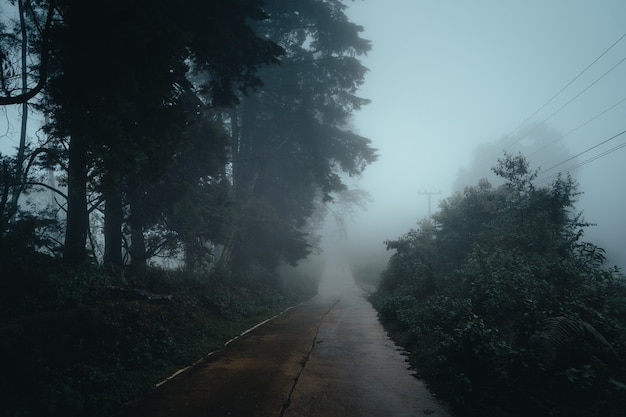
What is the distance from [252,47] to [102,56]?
10.7 feet

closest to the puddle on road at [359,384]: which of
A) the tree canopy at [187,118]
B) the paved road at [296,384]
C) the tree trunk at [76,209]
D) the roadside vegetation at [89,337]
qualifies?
the paved road at [296,384]

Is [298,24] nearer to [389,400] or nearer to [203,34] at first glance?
[203,34]

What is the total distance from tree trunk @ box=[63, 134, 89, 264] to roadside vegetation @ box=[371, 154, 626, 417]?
9254 mm

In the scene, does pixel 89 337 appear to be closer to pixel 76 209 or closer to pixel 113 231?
pixel 76 209

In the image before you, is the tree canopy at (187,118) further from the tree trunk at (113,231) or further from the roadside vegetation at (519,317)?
the roadside vegetation at (519,317)

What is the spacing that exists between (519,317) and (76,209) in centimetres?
1264

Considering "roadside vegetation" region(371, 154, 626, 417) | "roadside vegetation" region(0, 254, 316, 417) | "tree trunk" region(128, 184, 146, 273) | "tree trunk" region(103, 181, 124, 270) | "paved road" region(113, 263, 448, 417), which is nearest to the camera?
"roadside vegetation" region(371, 154, 626, 417)

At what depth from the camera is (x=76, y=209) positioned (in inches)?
426

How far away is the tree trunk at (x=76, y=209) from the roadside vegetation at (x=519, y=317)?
30.4ft

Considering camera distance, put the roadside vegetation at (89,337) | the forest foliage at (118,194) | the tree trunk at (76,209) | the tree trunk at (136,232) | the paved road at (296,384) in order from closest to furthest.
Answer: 1. the roadside vegetation at (89,337)
2. the paved road at (296,384)
3. the forest foliage at (118,194)
4. the tree trunk at (76,209)
5. the tree trunk at (136,232)

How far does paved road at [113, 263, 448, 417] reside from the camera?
5.11 metres

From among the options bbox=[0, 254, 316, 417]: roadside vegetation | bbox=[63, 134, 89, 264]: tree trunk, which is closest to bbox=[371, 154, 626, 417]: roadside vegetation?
bbox=[0, 254, 316, 417]: roadside vegetation

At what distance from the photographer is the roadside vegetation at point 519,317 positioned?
15.2ft

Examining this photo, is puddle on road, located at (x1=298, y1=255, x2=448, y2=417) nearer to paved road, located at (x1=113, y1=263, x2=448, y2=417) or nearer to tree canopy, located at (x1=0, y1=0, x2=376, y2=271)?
paved road, located at (x1=113, y1=263, x2=448, y2=417)
